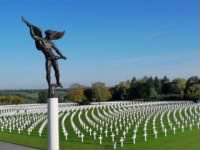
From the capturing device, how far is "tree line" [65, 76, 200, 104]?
84.9 metres

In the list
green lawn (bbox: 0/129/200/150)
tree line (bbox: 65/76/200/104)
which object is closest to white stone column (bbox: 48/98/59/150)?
green lawn (bbox: 0/129/200/150)

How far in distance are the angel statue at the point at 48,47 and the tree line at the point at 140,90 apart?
6554cm

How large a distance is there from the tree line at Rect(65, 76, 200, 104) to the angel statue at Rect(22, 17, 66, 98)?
2581 inches

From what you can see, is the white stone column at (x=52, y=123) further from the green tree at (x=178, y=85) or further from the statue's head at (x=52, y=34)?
the green tree at (x=178, y=85)

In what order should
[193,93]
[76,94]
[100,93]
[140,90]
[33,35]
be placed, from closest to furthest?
[33,35] → [193,93] → [76,94] → [100,93] → [140,90]

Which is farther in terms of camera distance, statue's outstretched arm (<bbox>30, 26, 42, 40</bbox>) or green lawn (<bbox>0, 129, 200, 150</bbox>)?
green lawn (<bbox>0, 129, 200, 150</bbox>)

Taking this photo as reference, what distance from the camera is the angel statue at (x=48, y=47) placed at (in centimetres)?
1410

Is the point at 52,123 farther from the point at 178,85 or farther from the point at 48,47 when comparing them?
the point at 178,85

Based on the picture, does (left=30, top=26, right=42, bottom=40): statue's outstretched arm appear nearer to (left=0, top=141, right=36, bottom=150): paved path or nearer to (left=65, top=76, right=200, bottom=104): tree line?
(left=0, top=141, right=36, bottom=150): paved path

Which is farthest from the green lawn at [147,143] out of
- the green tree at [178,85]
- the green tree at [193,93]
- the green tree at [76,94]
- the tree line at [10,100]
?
the green tree at [178,85]

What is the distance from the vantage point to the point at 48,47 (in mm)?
14195

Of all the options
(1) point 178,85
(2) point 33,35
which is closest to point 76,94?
(1) point 178,85

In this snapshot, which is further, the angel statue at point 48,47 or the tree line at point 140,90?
the tree line at point 140,90

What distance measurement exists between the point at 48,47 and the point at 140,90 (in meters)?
79.6
